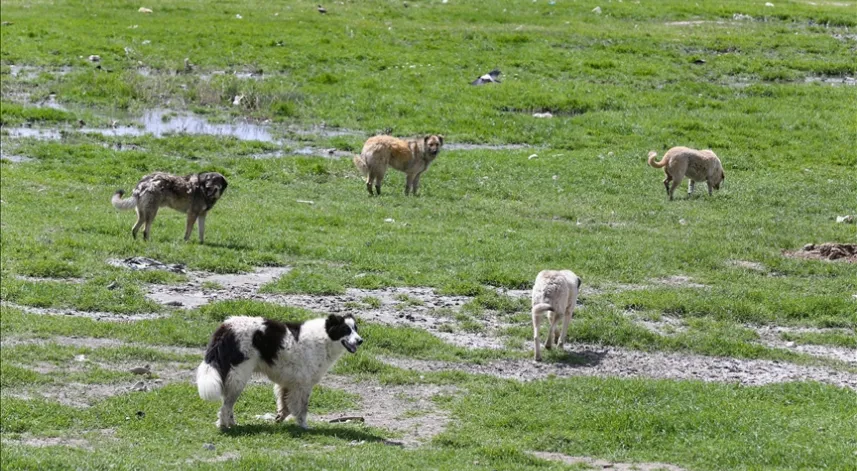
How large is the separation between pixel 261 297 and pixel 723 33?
36.8 m

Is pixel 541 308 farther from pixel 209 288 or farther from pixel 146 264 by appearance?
pixel 146 264

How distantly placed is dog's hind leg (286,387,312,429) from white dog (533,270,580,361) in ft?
13.9

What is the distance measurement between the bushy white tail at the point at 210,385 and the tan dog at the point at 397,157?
50.3 ft

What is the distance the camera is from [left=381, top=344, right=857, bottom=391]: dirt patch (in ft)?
52.3

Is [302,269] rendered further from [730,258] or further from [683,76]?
[683,76]

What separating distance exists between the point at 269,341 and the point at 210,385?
34.1 inches

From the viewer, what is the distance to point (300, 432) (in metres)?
12.6

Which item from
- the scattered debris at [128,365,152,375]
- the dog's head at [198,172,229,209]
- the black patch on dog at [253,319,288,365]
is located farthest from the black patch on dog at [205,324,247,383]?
the dog's head at [198,172,229,209]

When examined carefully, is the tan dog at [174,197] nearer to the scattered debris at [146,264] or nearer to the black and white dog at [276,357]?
the scattered debris at [146,264]

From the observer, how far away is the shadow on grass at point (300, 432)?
493 inches

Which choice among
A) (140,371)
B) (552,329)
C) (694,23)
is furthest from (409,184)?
(694,23)

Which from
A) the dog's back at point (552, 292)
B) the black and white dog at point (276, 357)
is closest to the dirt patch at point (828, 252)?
the dog's back at point (552, 292)

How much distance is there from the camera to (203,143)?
101 ft

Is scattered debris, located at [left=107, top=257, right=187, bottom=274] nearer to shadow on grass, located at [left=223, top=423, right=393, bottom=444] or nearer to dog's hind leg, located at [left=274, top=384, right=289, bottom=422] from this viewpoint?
dog's hind leg, located at [left=274, top=384, right=289, bottom=422]
